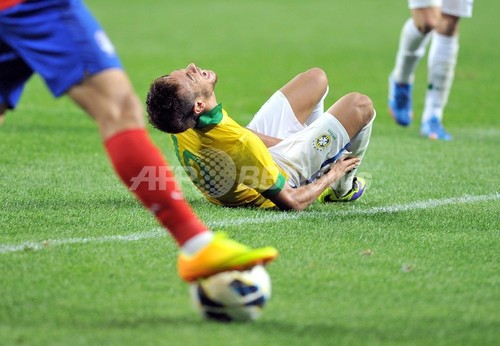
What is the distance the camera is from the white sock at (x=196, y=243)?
397cm

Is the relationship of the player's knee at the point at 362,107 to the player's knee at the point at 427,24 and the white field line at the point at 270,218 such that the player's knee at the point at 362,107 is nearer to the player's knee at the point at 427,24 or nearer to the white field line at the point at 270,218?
the white field line at the point at 270,218

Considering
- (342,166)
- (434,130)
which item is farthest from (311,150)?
(434,130)

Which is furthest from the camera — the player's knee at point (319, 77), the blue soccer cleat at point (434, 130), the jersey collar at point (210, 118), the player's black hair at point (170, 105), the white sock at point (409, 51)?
the white sock at point (409, 51)

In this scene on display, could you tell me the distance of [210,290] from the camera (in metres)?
3.96

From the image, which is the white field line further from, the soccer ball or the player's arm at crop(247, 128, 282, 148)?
the soccer ball

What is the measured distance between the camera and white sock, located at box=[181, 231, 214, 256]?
3969mm

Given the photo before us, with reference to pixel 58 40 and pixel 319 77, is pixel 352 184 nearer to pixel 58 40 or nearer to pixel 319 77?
pixel 319 77

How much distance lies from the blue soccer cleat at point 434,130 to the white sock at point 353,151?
3.58m

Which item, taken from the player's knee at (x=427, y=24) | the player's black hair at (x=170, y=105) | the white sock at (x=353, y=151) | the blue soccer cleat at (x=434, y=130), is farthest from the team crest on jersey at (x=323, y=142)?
the blue soccer cleat at (x=434, y=130)

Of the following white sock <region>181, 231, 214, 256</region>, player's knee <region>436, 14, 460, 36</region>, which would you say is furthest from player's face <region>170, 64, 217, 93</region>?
player's knee <region>436, 14, 460, 36</region>

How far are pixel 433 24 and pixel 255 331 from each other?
6.46 meters

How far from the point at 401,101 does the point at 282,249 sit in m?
5.72

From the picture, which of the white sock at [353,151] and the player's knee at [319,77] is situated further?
the player's knee at [319,77]

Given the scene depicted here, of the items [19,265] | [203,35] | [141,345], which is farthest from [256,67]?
[141,345]
